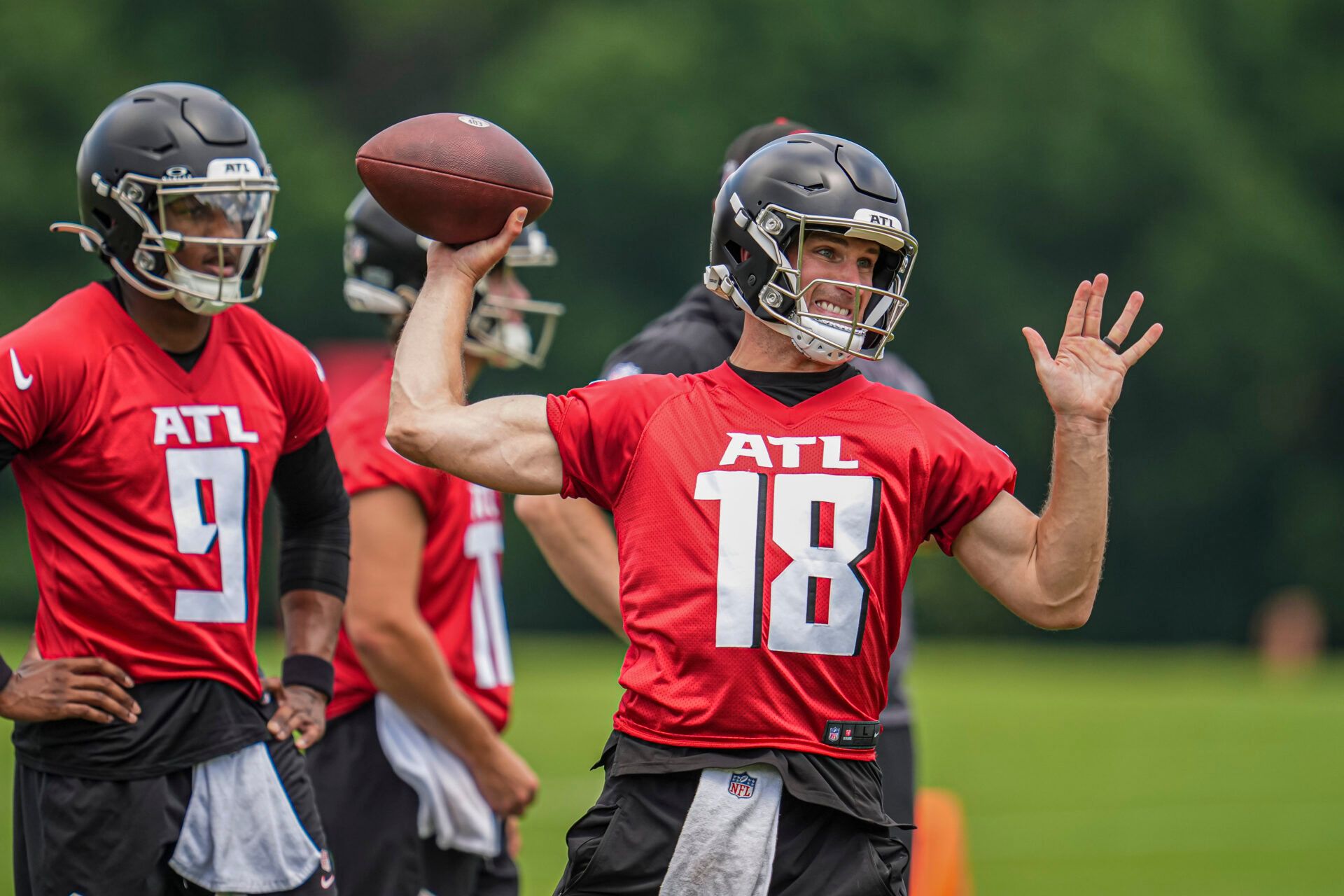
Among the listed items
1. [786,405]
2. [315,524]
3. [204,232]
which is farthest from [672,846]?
[204,232]

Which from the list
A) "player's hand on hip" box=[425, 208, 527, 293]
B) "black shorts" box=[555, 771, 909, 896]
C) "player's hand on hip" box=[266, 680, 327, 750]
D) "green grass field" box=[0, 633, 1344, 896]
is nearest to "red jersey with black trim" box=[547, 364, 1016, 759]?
"black shorts" box=[555, 771, 909, 896]

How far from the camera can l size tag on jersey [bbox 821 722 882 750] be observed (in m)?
3.50

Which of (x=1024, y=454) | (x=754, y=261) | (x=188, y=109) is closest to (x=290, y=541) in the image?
(x=188, y=109)

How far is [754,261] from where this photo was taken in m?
3.75

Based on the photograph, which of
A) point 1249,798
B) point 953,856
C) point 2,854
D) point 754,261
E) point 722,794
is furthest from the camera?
point 1249,798

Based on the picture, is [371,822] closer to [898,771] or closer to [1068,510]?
[898,771]

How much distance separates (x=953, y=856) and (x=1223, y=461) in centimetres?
2794

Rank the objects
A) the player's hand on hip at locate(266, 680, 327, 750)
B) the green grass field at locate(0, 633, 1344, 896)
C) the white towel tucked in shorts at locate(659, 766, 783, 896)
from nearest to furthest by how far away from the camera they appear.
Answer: the white towel tucked in shorts at locate(659, 766, 783, 896)
the player's hand on hip at locate(266, 680, 327, 750)
the green grass field at locate(0, 633, 1344, 896)

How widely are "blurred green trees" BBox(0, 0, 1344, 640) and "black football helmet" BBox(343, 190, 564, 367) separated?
2605 centimetres

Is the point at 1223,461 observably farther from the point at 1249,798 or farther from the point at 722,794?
the point at 722,794

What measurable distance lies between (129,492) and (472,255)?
3.00 ft

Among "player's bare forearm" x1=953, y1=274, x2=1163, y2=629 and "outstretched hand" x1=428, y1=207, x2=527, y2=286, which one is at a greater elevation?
"outstretched hand" x1=428, y1=207, x2=527, y2=286

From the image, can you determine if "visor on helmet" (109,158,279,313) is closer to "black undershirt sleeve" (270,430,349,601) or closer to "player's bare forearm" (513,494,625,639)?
"black undershirt sleeve" (270,430,349,601)

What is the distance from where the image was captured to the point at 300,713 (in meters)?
4.35
